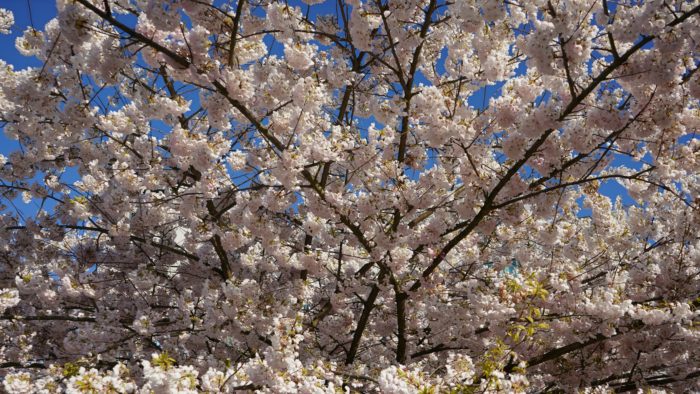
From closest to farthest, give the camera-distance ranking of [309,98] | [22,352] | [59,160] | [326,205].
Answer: [309,98] → [326,205] → [22,352] → [59,160]

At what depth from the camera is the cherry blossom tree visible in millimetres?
4039

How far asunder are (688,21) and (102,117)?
5875 mm

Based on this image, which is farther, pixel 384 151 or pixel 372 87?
pixel 372 87

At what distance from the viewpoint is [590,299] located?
525 centimetres

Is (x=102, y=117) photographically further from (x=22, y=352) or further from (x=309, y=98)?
(x=22, y=352)

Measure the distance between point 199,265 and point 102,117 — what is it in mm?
2496

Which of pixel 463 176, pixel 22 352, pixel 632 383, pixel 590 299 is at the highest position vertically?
pixel 463 176

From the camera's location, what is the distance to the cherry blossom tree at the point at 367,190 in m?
4.04

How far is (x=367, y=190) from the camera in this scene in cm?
571

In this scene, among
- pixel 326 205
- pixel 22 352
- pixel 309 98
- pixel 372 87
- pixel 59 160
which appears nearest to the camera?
pixel 309 98

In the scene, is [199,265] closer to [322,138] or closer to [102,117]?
[102,117]

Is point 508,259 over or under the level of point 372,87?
under

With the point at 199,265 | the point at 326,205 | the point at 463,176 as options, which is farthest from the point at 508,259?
the point at 199,265

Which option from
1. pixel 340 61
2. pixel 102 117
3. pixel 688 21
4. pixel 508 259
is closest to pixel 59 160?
pixel 102 117
